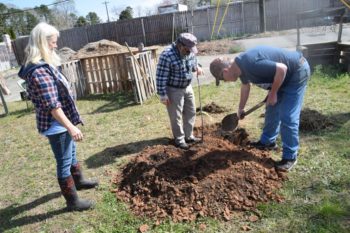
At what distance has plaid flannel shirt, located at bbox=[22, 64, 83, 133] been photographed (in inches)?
128

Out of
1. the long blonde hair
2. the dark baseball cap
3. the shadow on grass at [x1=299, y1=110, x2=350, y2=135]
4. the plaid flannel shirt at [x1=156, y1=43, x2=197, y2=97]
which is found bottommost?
the shadow on grass at [x1=299, y1=110, x2=350, y2=135]

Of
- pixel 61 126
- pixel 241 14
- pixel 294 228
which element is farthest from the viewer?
pixel 241 14

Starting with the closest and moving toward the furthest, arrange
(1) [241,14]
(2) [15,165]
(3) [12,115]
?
1. (2) [15,165]
2. (3) [12,115]
3. (1) [241,14]

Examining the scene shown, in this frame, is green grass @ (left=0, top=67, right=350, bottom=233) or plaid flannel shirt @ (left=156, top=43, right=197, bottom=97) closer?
green grass @ (left=0, top=67, right=350, bottom=233)

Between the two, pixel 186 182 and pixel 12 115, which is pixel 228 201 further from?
pixel 12 115

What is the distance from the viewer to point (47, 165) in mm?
5637

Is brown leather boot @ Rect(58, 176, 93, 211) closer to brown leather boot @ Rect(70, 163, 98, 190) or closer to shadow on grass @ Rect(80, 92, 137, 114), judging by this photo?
brown leather boot @ Rect(70, 163, 98, 190)

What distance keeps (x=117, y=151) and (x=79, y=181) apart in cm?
133

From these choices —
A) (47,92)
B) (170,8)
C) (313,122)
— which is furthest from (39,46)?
(170,8)

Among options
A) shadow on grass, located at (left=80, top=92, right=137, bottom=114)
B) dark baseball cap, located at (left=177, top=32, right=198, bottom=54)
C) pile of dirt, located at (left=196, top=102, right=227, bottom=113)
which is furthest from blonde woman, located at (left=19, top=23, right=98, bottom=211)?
shadow on grass, located at (left=80, top=92, right=137, bottom=114)

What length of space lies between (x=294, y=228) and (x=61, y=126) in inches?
99.0

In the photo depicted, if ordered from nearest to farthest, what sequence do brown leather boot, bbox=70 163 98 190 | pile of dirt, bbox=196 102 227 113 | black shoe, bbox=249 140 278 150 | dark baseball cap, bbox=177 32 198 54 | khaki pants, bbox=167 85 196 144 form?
1. brown leather boot, bbox=70 163 98 190
2. dark baseball cap, bbox=177 32 198 54
3. black shoe, bbox=249 140 278 150
4. khaki pants, bbox=167 85 196 144
5. pile of dirt, bbox=196 102 227 113

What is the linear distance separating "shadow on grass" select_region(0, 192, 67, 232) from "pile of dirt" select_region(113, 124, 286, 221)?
2.76ft

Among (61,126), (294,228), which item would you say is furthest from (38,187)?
(294,228)
